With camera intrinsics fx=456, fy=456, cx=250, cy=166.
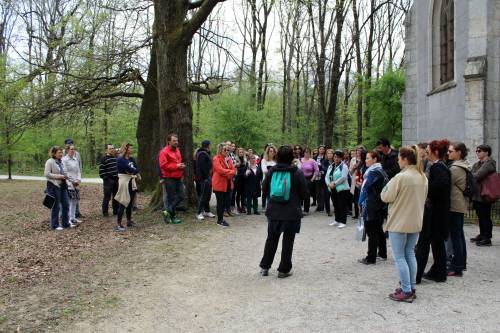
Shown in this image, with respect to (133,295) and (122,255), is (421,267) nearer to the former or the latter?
(133,295)

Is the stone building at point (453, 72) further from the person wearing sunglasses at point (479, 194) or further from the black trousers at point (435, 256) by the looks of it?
the black trousers at point (435, 256)

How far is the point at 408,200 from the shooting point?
521 cm

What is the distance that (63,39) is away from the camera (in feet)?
43.0

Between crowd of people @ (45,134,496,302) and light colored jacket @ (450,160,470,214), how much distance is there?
0.01m

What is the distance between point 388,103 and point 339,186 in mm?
13350

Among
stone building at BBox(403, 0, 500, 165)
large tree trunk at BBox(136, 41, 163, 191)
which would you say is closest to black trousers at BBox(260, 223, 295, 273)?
stone building at BBox(403, 0, 500, 165)

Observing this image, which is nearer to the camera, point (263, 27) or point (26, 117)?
point (26, 117)

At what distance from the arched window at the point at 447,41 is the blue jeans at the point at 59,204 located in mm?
12730

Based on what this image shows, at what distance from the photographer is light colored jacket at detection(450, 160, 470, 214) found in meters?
6.28

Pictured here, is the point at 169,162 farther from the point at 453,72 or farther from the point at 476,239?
the point at 453,72

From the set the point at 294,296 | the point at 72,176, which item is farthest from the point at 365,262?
the point at 72,176

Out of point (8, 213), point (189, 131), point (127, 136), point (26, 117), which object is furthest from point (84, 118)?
point (127, 136)

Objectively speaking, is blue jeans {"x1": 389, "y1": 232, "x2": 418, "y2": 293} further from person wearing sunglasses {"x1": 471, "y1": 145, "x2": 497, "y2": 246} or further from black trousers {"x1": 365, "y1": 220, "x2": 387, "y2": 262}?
person wearing sunglasses {"x1": 471, "y1": 145, "x2": 497, "y2": 246}

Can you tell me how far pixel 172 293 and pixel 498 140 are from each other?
11081mm
